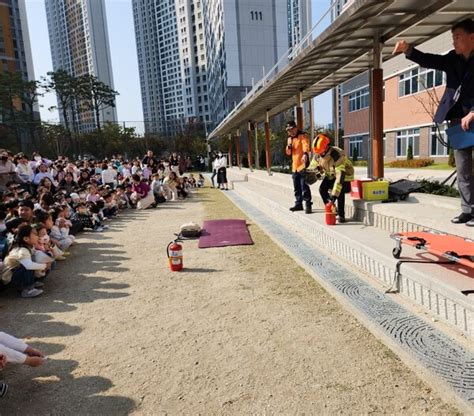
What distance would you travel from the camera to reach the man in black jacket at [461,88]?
11.1ft

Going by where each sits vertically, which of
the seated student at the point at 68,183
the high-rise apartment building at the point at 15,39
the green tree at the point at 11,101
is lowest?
the seated student at the point at 68,183

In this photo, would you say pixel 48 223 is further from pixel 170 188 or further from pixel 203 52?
pixel 203 52

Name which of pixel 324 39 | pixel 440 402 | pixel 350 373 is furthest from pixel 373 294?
pixel 324 39

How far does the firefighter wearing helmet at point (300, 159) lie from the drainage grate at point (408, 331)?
6.14ft

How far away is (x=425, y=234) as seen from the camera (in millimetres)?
3711

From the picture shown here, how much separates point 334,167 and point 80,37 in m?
130

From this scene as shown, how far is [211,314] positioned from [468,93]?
10.9 feet

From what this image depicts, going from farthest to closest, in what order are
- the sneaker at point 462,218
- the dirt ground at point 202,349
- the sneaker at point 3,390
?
the sneaker at point 462,218 < the sneaker at point 3,390 < the dirt ground at point 202,349

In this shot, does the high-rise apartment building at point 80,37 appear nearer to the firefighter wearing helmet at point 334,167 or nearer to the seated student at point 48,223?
the seated student at point 48,223

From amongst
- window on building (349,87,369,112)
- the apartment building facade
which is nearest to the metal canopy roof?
the apartment building facade

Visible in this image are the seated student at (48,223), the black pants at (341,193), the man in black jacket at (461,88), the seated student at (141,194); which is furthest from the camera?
the seated student at (141,194)

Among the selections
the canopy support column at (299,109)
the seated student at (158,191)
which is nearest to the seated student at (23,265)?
the canopy support column at (299,109)

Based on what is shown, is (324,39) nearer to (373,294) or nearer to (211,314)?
(373,294)

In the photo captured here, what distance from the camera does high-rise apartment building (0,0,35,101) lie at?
183 ft
